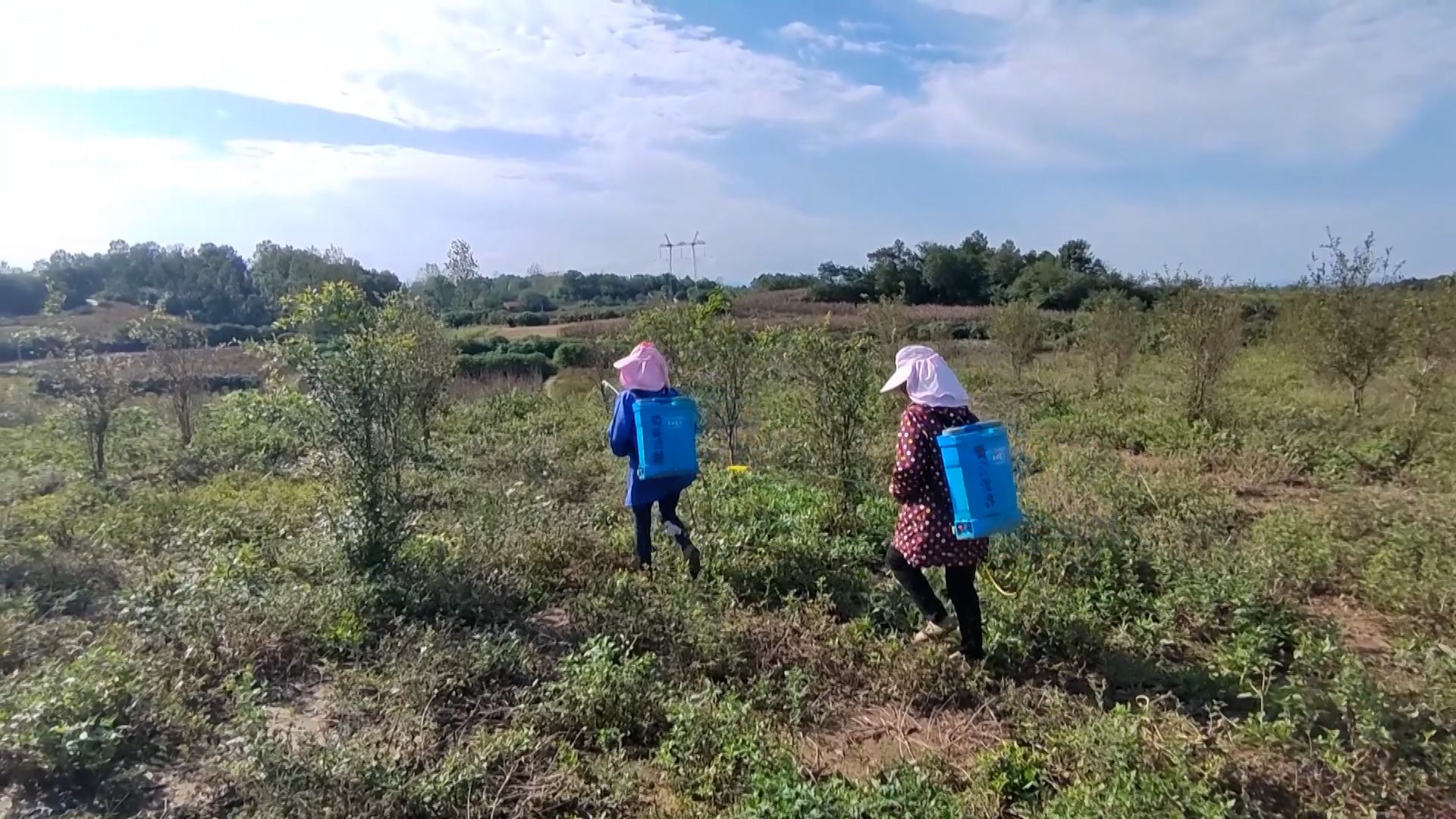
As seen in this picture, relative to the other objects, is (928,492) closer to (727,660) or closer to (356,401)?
(727,660)

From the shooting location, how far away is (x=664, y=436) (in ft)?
18.1

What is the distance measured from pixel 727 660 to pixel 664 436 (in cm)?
154

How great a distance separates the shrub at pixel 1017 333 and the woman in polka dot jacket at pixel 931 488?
41.8 ft

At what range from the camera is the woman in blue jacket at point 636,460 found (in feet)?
18.4

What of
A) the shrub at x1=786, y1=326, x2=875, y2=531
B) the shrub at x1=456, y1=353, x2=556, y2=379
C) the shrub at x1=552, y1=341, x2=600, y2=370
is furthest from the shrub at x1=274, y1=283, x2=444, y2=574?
the shrub at x1=456, y1=353, x2=556, y2=379

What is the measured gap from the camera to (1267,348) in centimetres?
1722

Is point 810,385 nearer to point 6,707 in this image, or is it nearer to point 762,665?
point 762,665

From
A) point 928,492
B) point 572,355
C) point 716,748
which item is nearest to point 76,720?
point 716,748

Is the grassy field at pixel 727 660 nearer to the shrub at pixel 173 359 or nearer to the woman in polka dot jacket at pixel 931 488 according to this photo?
the woman in polka dot jacket at pixel 931 488

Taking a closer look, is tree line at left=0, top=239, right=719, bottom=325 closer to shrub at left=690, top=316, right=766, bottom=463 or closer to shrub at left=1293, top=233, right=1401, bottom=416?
shrub at left=690, top=316, right=766, bottom=463

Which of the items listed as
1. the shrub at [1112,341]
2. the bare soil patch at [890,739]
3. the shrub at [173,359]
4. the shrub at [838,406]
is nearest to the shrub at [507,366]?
the shrub at [173,359]

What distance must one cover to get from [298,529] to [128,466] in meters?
4.53

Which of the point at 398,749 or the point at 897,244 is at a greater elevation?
the point at 897,244

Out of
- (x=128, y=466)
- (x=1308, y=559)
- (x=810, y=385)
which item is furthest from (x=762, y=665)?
(x=128, y=466)
